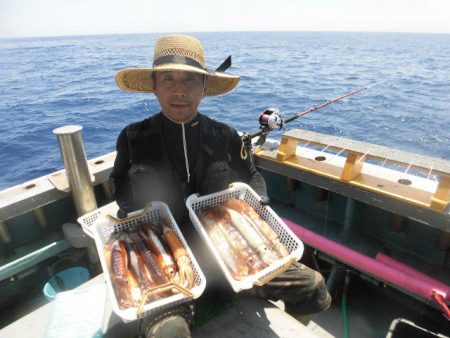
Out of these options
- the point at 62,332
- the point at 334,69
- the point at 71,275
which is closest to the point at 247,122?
the point at 71,275

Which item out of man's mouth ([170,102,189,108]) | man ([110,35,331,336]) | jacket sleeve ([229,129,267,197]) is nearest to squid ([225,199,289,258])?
man ([110,35,331,336])

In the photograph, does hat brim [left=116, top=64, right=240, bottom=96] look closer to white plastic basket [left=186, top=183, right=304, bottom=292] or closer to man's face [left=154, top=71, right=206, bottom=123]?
man's face [left=154, top=71, right=206, bottom=123]

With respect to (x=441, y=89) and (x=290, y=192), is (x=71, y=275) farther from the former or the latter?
(x=441, y=89)

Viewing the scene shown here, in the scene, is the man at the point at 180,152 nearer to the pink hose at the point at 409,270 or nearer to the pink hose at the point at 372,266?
the pink hose at the point at 372,266

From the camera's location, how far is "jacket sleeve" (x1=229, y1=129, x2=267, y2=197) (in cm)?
296

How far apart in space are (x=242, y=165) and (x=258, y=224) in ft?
2.61

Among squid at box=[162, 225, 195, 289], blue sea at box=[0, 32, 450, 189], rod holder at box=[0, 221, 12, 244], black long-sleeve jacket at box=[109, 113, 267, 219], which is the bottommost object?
blue sea at box=[0, 32, 450, 189]

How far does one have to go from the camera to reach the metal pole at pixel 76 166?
3230mm

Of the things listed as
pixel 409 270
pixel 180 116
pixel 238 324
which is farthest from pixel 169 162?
pixel 409 270

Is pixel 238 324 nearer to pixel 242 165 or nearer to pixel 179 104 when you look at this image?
pixel 242 165

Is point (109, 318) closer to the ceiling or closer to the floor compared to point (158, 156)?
closer to the floor

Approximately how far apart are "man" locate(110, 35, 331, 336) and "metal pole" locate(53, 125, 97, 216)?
0.75m

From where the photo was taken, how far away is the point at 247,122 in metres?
13.1

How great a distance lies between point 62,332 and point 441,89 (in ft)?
74.0
